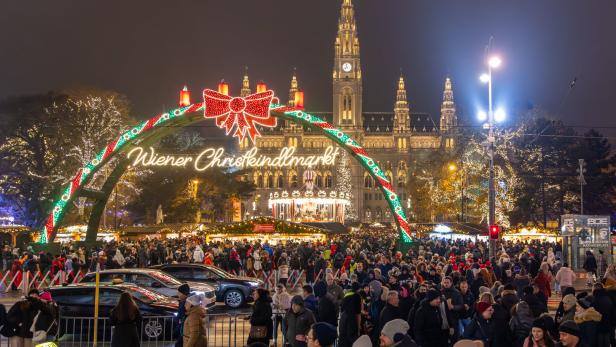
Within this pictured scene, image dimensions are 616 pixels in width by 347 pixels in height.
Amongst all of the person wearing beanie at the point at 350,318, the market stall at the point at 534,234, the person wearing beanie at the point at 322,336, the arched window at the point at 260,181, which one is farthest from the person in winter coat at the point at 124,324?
the arched window at the point at 260,181

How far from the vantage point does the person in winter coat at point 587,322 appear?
9.45 meters

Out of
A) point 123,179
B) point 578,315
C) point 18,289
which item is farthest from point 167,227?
point 578,315

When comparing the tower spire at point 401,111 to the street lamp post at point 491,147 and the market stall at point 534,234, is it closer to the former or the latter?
the market stall at point 534,234

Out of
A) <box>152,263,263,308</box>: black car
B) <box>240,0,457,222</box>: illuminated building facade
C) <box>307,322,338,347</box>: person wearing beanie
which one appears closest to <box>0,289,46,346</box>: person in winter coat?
<box>307,322,338,347</box>: person wearing beanie

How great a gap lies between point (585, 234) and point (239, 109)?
14.4 m

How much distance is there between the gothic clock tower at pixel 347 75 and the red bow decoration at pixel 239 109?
10715 centimetres

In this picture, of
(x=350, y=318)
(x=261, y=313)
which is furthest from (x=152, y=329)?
(x=350, y=318)

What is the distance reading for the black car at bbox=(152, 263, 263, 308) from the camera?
1989 cm

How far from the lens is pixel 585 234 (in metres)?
26.0

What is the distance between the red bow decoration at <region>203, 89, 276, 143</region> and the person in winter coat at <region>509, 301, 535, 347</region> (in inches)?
851

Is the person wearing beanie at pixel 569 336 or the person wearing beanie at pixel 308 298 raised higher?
the person wearing beanie at pixel 569 336

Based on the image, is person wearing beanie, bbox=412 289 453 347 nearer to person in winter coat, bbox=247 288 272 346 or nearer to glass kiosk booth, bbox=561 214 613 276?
person in winter coat, bbox=247 288 272 346

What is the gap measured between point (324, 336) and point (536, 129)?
50.0 meters

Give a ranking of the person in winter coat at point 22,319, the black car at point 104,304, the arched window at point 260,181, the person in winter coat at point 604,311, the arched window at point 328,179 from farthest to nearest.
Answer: the arched window at point 260,181 < the arched window at point 328,179 < the black car at point 104,304 < the person in winter coat at point 22,319 < the person in winter coat at point 604,311
